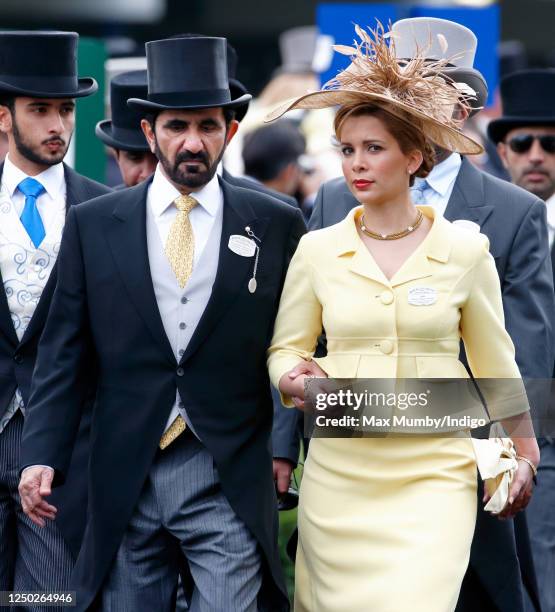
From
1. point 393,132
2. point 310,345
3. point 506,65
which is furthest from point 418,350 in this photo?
point 506,65

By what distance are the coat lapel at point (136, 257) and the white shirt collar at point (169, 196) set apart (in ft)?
0.17

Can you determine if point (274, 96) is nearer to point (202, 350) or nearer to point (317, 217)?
point (317, 217)

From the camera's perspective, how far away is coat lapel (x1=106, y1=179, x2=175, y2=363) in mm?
→ 6000

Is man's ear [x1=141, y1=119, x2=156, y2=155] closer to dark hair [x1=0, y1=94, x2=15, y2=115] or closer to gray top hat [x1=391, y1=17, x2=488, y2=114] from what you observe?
dark hair [x1=0, y1=94, x2=15, y2=115]

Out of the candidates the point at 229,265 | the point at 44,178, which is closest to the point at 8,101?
the point at 44,178

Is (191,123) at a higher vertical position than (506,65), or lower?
higher

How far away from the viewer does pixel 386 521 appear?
5.78 m

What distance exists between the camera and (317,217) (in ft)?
23.6

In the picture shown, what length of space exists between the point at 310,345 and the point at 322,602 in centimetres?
91

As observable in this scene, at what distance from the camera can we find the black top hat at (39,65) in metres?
7.09

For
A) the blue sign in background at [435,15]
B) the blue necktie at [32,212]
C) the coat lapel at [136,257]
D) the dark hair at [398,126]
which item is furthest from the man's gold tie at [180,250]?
the blue sign in background at [435,15]

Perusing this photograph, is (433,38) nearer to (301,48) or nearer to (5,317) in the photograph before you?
(5,317)

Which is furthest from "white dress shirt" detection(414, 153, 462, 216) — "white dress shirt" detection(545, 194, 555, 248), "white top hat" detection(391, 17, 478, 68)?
"white dress shirt" detection(545, 194, 555, 248)

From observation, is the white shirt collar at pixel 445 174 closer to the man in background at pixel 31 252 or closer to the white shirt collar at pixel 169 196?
the white shirt collar at pixel 169 196
